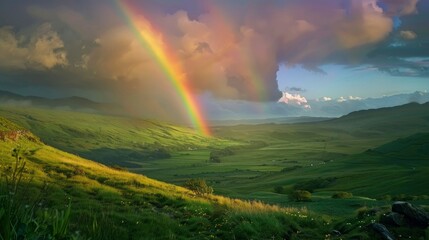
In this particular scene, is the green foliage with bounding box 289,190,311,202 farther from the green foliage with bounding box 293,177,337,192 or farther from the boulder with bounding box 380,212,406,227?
the green foliage with bounding box 293,177,337,192

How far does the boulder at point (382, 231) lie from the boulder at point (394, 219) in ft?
4.30

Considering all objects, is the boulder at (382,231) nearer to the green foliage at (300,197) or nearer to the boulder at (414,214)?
the boulder at (414,214)

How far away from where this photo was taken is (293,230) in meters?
24.1

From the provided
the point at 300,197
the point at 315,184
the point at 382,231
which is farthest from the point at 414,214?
the point at 315,184

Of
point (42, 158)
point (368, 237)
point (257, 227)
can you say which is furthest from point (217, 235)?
point (42, 158)

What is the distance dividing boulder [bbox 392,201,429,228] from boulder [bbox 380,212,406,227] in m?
0.32

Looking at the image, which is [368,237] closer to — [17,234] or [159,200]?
[17,234]

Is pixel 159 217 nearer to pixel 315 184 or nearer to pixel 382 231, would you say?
pixel 382 231

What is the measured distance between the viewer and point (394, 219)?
2150cm

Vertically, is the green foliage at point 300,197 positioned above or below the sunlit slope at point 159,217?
below

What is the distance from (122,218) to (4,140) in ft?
149

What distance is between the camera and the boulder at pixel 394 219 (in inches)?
842

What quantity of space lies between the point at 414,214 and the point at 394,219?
1103 mm

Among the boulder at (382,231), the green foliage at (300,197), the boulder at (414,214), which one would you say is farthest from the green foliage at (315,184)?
the boulder at (382,231)
